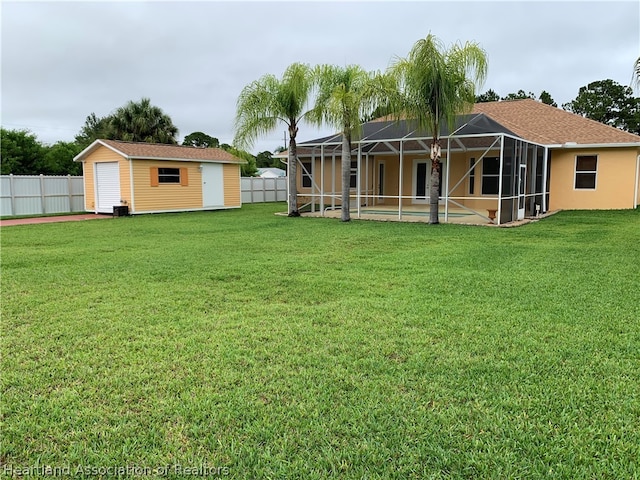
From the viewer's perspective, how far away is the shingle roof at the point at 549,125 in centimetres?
1688

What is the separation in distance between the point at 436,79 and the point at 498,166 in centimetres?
627

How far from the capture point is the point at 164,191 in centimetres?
1900

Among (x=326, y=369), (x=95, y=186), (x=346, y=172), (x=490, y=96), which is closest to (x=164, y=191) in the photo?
(x=95, y=186)

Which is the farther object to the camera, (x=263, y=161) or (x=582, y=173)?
(x=263, y=161)

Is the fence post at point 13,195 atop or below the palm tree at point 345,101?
below

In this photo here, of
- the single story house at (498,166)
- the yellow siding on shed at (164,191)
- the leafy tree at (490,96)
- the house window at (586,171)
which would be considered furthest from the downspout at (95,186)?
the leafy tree at (490,96)

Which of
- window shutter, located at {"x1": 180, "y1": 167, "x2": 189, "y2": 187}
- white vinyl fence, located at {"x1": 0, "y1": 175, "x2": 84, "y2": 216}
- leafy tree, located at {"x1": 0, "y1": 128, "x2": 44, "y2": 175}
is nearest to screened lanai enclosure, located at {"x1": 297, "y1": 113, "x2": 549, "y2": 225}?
window shutter, located at {"x1": 180, "y1": 167, "x2": 189, "y2": 187}

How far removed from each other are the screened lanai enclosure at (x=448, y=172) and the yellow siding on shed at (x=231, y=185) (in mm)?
3121

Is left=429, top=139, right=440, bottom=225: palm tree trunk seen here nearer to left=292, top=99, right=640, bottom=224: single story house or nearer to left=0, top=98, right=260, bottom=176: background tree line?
left=292, top=99, right=640, bottom=224: single story house

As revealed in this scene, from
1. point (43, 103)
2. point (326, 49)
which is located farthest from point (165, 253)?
point (43, 103)

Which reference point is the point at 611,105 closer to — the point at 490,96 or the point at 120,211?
the point at 490,96

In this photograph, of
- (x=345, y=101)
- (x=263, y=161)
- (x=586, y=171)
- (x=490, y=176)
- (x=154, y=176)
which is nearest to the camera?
(x=345, y=101)

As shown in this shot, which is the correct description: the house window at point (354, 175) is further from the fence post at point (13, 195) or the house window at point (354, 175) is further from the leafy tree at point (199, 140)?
the leafy tree at point (199, 140)

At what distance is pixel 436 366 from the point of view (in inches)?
130
